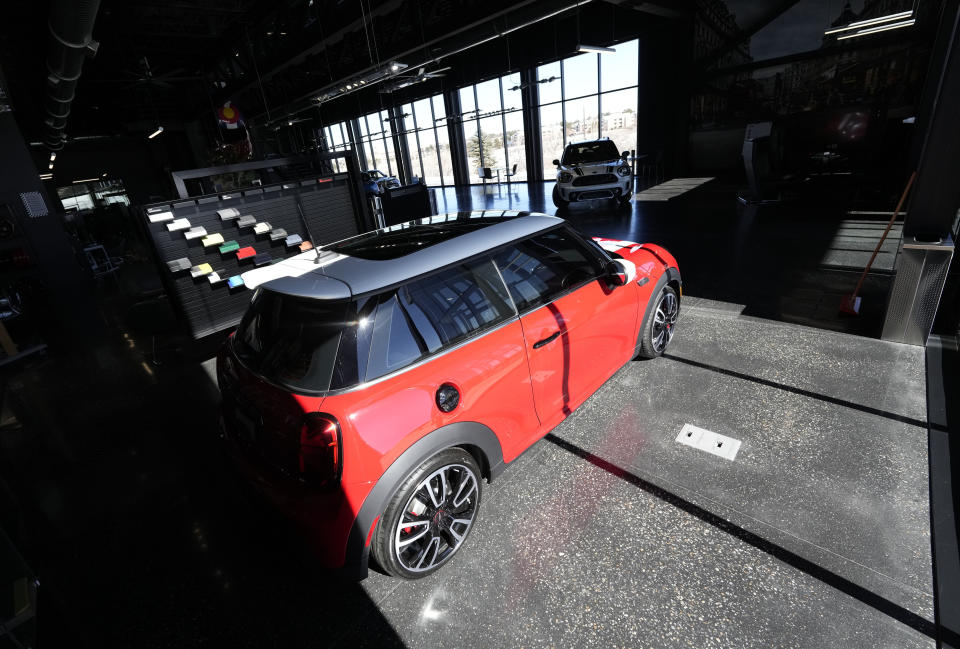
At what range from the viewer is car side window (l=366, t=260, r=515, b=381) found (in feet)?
5.86

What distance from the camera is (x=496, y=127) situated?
19.7m

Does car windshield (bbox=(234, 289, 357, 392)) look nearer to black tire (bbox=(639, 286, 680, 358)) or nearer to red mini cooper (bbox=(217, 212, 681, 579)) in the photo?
red mini cooper (bbox=(217, 212, 681, 579))

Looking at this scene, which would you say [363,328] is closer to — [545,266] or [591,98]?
[545,266]

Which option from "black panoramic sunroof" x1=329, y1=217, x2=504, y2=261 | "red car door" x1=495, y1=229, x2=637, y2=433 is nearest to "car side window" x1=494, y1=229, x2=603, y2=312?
"red car door" x1=495, y1=229, x2=637, y2=433

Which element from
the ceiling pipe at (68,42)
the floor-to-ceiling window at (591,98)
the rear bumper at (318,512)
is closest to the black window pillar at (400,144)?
the floor-to-ceiling window at (591,98)

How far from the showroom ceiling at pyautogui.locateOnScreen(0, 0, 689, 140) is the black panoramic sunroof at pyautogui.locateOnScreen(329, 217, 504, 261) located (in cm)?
727

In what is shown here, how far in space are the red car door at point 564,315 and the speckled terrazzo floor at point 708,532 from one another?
0.47 metres

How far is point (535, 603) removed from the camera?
1.85 metres

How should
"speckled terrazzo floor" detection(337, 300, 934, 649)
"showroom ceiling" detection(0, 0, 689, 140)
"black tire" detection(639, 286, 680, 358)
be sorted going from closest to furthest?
1. "speckled terrazzo floor" detection(337, 300, 934, 649)
2. "black tire" detection(639, 286, 680, 358)
3. "showroom ceiling" detection(0, 0, 689, 140)

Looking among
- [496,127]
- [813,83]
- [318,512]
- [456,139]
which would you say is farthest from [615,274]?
[456,139]

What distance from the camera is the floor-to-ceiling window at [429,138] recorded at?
2162cm

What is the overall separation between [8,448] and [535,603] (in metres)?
4.55

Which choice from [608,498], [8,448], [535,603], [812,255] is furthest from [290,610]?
[812,255]

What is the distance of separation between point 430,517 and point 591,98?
59.9 ft
